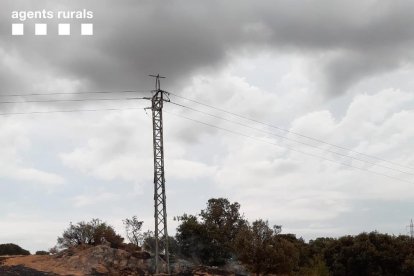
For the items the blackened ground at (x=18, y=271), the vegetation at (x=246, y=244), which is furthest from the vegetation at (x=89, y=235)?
the blackened ground at (x=18, y=271)

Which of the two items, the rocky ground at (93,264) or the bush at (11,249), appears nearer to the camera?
the rocky ground at (93,264)

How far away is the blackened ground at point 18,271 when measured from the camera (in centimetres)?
4421

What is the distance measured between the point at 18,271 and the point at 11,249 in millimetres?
38574

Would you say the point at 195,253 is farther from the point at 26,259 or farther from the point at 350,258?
the point at 26,259

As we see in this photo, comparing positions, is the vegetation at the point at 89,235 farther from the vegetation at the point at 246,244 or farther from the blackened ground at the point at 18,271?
the blackened ground at the point at 18,271

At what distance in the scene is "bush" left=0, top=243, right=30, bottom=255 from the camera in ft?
260

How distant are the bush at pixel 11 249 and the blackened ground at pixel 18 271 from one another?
35.3m

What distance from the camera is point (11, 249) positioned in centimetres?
8038

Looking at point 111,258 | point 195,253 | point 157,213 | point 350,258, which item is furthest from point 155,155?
point 350,258

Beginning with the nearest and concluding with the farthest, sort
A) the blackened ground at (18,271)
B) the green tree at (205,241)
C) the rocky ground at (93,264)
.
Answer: the blackened ground at (18,271), the rocky ground at (93,264), the green tree at (205,241)

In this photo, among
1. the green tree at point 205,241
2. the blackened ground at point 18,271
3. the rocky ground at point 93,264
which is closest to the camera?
the blackened ground at point 18,271

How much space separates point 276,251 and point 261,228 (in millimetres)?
3182

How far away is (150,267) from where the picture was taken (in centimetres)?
5341

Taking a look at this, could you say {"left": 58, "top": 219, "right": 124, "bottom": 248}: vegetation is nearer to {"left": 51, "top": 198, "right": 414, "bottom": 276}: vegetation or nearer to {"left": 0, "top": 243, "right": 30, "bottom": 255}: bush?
{"left": 51, "top": 198, "right": 414, "bottom": 276}: vegetation
